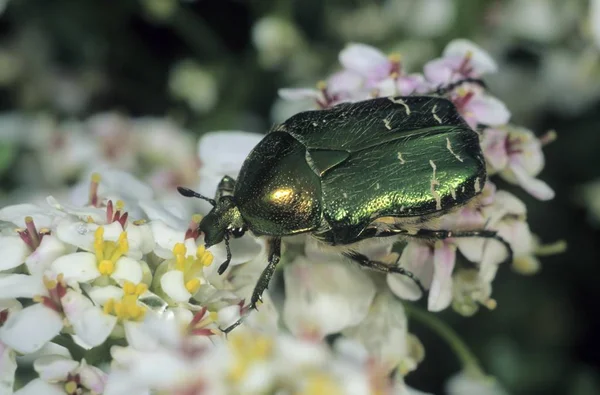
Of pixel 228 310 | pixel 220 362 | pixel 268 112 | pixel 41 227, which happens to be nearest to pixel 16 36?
pixel 268 112

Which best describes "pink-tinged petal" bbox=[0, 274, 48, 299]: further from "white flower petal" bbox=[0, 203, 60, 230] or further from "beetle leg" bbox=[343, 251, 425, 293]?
"beetle leg" bbox=[343, 251, 425, 293]

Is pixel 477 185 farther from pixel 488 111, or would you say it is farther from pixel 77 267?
pixel 77 267

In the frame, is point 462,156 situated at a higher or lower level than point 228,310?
higher

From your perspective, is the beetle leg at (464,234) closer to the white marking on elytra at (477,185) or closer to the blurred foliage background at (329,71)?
the white marking on elytra at (477,185)

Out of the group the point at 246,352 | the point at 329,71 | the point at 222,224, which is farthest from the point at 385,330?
the point at 329,71

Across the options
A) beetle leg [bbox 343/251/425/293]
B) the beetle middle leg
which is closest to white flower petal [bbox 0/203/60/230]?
the beetle middle leg

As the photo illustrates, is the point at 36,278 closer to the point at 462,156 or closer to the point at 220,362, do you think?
the point at 220,362

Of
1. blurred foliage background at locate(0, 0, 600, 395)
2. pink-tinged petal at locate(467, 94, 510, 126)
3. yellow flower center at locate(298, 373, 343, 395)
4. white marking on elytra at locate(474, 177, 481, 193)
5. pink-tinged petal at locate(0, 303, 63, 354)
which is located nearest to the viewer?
yellow flower center at locate(298, 373, 343, 395)
